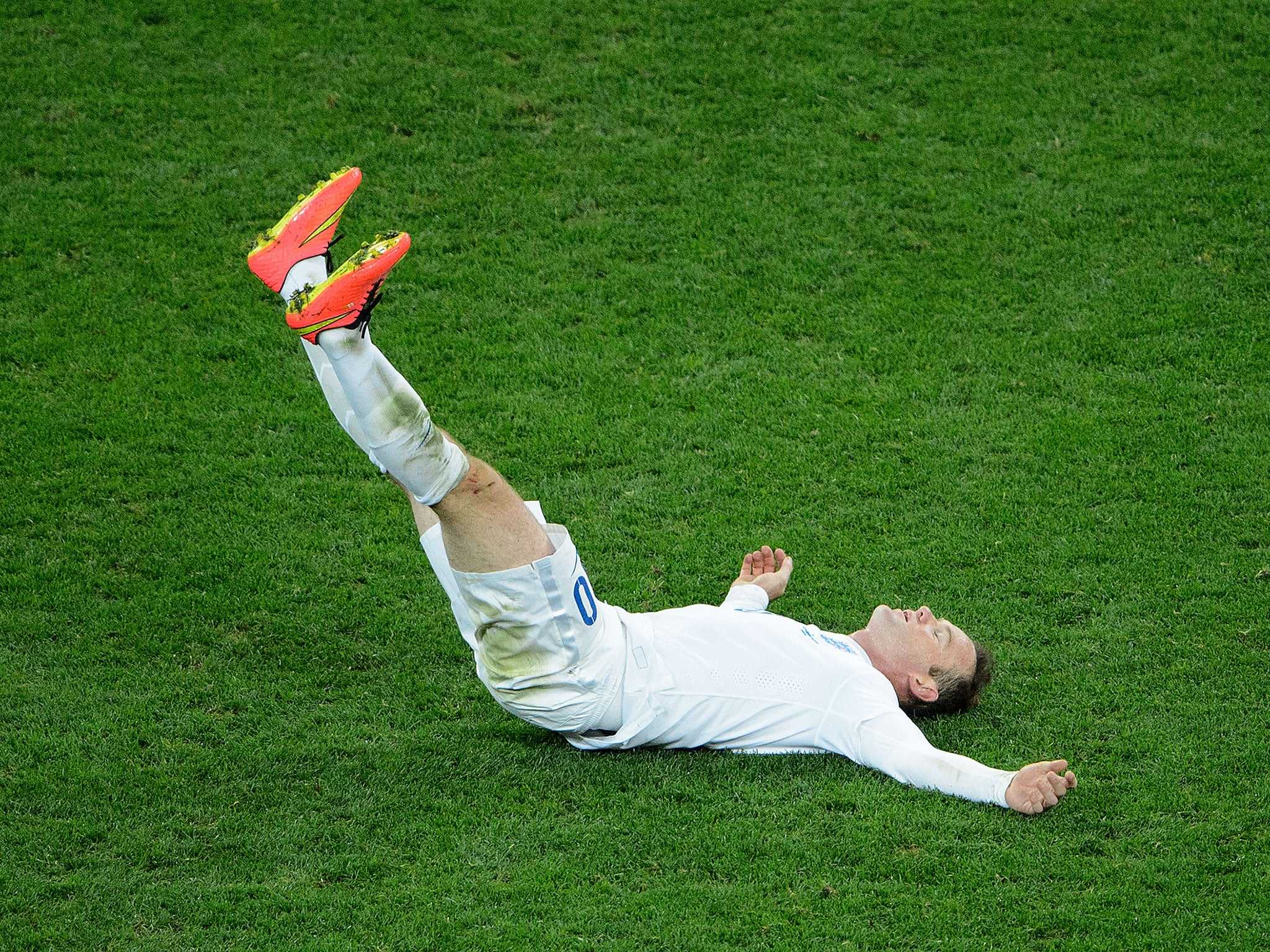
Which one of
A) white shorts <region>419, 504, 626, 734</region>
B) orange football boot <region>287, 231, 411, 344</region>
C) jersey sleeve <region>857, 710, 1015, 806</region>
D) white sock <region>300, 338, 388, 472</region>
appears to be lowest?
jersey sleeve <region>857, 710, 1015, 806</region>

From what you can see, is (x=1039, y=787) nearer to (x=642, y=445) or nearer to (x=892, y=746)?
(x=892, y=746)

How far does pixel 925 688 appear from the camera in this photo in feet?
16.6

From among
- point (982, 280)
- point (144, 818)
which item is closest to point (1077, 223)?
point (982, 280)

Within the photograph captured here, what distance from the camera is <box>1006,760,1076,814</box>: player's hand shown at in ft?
14.3

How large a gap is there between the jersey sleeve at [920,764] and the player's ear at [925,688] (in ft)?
0.70

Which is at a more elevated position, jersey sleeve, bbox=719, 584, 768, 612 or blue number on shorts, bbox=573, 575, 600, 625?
blue number on shorts, bbox=573, 575, 600, 625

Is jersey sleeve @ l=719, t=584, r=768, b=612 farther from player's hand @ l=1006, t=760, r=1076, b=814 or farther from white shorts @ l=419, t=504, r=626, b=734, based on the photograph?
player's hand @ l=1006, t=760, r=1076, b=814

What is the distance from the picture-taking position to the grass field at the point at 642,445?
14.1ft

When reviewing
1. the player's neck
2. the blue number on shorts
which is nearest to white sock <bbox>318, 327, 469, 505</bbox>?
the blue number on shorts

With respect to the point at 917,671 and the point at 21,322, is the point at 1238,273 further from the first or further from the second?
the point at 21,322

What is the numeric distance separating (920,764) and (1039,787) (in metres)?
0.42

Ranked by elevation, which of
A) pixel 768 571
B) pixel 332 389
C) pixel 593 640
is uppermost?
pixel 332 389

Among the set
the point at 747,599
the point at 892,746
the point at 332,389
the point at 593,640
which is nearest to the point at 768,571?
the point at 747,599

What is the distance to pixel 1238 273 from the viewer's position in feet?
26.2
